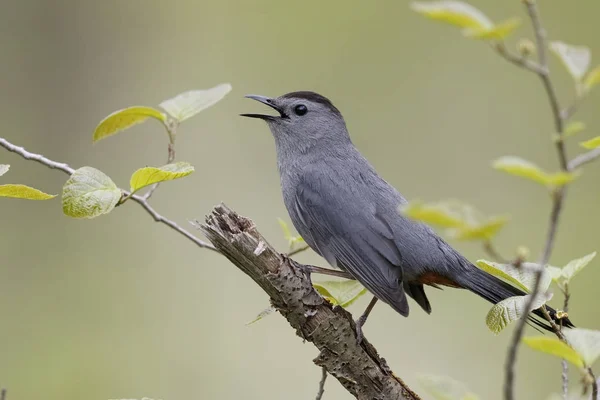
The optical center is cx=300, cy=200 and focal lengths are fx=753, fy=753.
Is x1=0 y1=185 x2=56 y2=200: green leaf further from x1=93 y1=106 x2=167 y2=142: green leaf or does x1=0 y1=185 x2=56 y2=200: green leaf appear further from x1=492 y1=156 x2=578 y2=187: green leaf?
x1=492 y1=156 x2=578 y2=187: green leaf

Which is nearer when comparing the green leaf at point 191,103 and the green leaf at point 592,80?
→ the green leaf at point 592,80

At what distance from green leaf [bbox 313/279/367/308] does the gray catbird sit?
0.19 meters

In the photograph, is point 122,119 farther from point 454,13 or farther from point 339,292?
point 454,13

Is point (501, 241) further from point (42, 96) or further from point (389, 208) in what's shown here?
point (42, 96)

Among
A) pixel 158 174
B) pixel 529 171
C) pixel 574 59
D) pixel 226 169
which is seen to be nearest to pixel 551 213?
pixel 529 171

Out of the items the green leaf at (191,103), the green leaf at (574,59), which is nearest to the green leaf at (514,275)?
the green leaf at (574,59)

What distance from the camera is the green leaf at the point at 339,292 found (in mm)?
1660

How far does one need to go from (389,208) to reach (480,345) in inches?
84.5

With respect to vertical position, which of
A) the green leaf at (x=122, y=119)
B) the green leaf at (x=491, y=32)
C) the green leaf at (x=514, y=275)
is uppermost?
the green leaf at (x=122, y=119)

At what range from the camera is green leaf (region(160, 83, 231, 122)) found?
5.49 feet

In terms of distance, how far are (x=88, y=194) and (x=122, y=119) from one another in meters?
0.27

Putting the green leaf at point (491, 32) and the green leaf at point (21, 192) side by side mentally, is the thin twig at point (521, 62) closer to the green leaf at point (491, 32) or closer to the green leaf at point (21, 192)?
the green leaf at point (491, 32)

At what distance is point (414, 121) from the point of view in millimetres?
4500

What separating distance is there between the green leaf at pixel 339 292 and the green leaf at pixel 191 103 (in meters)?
0.47
